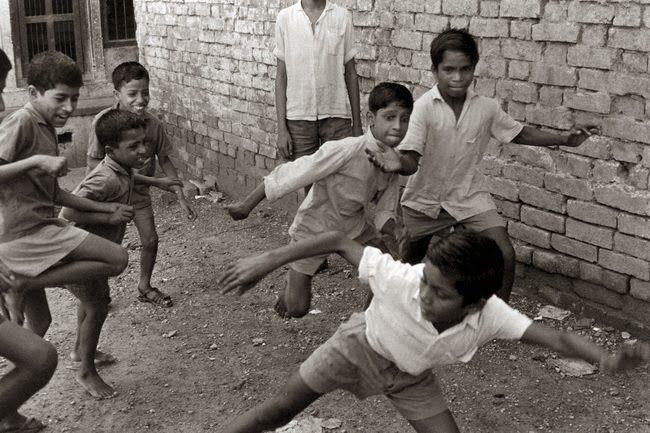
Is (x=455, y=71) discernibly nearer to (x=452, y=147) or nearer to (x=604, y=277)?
(x=452, y=147)

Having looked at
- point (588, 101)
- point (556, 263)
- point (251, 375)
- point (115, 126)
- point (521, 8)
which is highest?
point (521, 8)

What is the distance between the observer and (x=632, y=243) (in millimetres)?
4730

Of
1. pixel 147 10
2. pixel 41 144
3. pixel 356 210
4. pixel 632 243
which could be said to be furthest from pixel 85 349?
pixel 147 10

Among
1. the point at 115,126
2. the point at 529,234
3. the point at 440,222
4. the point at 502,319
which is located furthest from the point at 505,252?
the point at 115,126

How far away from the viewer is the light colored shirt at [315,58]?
19.1 feet

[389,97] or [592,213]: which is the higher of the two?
[389,97]

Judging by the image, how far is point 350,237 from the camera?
4.53 m

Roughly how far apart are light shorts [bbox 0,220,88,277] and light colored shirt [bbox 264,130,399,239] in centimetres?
94

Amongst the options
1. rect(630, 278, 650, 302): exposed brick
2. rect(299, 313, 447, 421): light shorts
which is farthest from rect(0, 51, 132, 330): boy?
rect(630, 278, 650, 302): exposed brick

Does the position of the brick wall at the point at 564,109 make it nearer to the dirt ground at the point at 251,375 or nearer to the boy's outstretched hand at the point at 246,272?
the dirt ground at the point at 251,375

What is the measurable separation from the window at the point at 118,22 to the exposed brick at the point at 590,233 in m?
6.34

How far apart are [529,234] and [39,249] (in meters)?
2.78

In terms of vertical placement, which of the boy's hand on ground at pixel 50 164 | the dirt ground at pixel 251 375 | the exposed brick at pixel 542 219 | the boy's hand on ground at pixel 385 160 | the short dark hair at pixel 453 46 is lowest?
the dirt ground at pixel 251 375

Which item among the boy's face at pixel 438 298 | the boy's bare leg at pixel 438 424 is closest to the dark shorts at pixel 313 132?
the boy's bare leg at pixel 438 424
